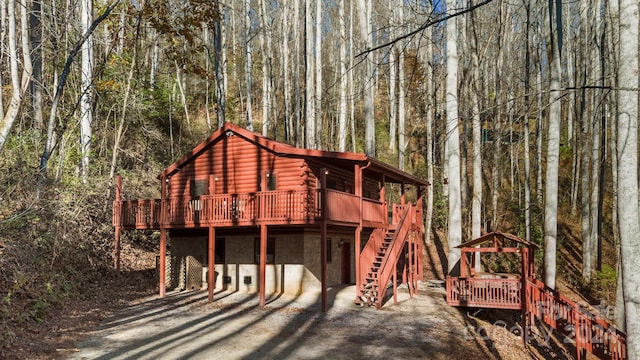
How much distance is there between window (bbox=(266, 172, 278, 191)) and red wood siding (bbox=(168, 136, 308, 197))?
10 cm

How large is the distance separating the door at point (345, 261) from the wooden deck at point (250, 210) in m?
3.11

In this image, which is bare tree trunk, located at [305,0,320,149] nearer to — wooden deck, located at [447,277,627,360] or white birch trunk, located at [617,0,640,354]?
wooden deck, located at [447,277,627,360]

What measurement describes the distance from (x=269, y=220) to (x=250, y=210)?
0.90 meters

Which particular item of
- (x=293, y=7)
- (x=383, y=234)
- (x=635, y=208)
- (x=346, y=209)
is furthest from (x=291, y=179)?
(x=293, y=7)

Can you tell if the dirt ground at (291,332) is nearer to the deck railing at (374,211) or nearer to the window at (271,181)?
the deck railing at (374,211)

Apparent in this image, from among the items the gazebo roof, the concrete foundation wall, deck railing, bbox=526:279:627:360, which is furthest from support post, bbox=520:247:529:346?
the concrete foundation wall

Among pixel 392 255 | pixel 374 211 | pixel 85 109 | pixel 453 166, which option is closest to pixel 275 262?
pixel 374 211

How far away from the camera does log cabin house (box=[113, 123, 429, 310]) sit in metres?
17.2

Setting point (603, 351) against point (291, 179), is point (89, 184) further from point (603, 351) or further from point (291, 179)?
point (603, 351)

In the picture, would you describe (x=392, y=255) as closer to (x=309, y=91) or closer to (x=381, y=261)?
(x=381, y=261)

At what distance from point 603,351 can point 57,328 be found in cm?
1451

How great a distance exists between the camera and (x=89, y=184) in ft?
73.7

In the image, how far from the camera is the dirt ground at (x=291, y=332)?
1148 centimetres

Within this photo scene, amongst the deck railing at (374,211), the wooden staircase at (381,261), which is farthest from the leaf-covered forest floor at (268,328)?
the deck railing at (374,211)
